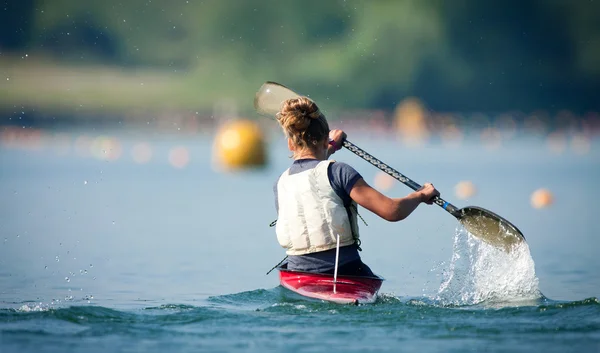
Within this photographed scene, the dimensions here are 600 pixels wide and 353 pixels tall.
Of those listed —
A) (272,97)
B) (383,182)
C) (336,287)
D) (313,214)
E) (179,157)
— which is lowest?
(336,287)

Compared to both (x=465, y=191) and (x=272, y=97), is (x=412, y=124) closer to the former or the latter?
(x=465, y=191)

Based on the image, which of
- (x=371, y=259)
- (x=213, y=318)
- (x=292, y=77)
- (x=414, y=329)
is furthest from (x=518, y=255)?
(x=292, y=77)

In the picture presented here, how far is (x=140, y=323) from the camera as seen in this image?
648 centimetres

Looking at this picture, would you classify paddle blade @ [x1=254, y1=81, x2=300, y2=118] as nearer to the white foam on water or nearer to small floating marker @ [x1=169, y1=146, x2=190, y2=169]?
the white foam on water

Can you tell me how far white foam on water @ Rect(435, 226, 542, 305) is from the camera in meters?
7.46

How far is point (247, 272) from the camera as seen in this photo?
9.57m

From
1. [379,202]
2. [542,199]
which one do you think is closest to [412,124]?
[542,199]

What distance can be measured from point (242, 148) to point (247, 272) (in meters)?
12.4

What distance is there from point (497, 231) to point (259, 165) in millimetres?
14958

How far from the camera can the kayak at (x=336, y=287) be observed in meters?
6.93

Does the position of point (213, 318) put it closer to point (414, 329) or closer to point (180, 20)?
point (414, 329)

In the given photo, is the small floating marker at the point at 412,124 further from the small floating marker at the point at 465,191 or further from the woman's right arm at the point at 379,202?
the woman's right arm at the point at 379,202

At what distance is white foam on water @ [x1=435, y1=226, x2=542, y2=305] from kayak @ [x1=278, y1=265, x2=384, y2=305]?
0.65m

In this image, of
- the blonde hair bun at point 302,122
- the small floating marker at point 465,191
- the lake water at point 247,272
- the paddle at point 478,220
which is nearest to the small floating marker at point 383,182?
the lake water at point 247,272
